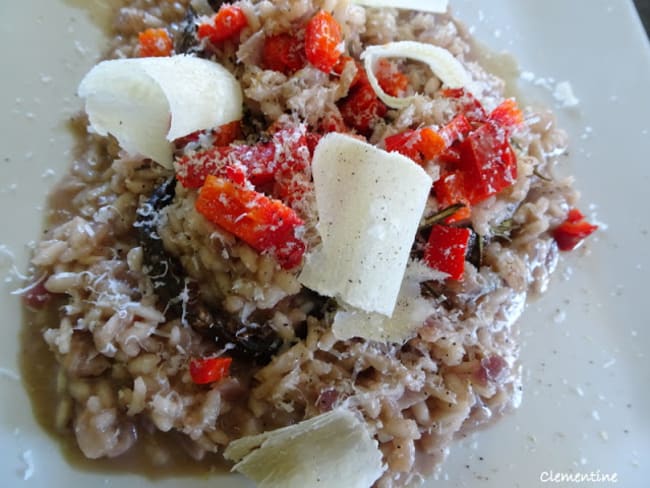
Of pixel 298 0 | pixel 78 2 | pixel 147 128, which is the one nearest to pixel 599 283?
pixel 298 0

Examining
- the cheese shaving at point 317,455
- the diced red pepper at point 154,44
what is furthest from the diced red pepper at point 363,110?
the cheese shaving at point 317,455

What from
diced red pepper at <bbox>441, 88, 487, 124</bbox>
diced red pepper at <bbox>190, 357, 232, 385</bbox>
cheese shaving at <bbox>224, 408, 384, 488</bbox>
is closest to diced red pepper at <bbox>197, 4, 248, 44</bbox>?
diced red pepper at <bbox>441, 88, 487, 124</bbox>

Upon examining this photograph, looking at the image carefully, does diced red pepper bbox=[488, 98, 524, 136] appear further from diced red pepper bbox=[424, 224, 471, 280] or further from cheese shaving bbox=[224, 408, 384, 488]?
cheese shaving bbox=[224, 408, 384, 488]

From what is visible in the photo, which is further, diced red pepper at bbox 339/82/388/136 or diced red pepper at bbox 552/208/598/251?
diced red pepper at bbox 552/208/598/251

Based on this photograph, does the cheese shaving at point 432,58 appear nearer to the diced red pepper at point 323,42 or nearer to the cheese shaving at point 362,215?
the diced red pepper at point 323,42

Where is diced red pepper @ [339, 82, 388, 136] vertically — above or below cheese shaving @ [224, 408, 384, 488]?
above

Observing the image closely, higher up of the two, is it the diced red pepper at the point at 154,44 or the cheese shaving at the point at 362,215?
the cheese shaving at the point at 362,215

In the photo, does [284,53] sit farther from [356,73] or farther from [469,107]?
[469,107]
